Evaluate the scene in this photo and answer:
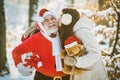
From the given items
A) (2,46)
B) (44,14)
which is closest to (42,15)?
(44,14)

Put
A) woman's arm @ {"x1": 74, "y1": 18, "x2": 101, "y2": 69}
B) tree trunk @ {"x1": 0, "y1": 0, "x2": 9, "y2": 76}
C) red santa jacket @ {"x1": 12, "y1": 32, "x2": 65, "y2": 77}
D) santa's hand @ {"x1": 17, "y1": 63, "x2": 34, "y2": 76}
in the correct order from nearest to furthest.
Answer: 1. woman's arm @ {"x1": 74, "y1": 18, "x2": 101, "y2": 69}
2. red santa jacket @ {"x1": 12, "y1": 32, "x2": 65, "y2": 77}
3. santa's hand @ {"x1": 17, "y1": 63, "x2": 34, "y2": 76}
4. tree trunk @ {"x1": 0, "y1": 0, "x2": 9, "y2": 76}

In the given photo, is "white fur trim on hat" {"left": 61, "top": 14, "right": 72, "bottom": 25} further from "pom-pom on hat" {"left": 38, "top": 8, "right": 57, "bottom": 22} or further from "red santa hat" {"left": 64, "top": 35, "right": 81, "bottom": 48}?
"pom-pom on hat" {"left": 38, "top": 8, "right": 57, "bottom": 22}

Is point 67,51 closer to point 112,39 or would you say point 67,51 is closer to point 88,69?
point 88,69

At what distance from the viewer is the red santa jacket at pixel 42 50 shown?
4.43m

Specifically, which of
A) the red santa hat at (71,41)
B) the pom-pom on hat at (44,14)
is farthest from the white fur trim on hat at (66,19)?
the pom-pom on hat at (44,14)

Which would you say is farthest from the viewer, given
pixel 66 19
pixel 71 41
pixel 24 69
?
pixel 24 69

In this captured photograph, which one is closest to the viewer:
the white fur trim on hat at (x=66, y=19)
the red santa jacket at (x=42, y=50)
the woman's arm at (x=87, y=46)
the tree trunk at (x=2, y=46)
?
the woman's arm at (x=87, y=46)

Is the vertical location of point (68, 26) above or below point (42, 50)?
above

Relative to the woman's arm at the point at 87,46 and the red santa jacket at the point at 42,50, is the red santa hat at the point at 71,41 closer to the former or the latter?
the woman's arm at the point at 87,46

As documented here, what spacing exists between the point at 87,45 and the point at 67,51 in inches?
9.6

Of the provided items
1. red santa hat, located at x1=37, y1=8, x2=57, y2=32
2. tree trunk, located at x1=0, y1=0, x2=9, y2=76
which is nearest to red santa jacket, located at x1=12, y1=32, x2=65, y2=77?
red santa hat, located at x1=37, y1=8, x2=57, y2=32

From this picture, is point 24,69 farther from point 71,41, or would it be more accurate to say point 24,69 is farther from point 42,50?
point 71,41

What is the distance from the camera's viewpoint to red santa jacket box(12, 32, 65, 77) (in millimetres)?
4430

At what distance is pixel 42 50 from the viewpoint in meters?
4.43
